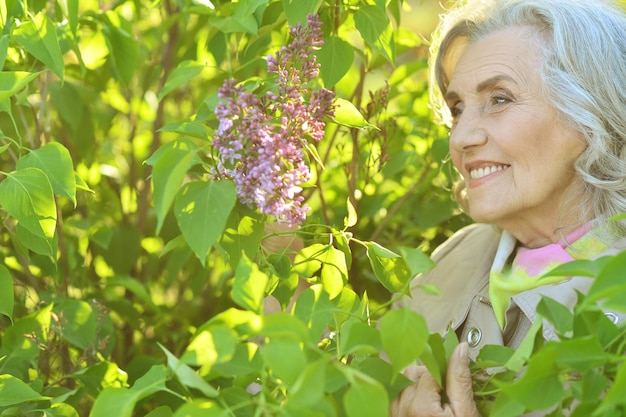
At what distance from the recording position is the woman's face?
1.46 m

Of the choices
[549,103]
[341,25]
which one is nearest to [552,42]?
[549,103]

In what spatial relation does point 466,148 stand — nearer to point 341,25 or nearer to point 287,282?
point 341,25

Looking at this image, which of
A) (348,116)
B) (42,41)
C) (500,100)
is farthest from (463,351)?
(42,41)

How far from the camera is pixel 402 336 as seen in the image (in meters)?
0.84

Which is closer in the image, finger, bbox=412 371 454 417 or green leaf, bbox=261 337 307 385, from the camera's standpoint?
green leaf, bbox=261 337 307 385

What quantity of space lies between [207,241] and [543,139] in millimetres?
736

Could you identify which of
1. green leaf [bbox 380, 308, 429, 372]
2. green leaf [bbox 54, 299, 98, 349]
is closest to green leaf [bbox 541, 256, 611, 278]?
green leaf [bbox 380, 308, 429, 372]

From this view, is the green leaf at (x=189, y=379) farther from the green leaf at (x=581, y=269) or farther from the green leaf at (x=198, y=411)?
the green leaf at (x=581, y=269)

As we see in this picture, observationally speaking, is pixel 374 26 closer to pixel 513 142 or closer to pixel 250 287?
pixel 513 142

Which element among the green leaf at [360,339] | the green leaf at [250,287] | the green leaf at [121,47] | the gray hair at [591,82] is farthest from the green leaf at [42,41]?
the gray hair at [591,82]

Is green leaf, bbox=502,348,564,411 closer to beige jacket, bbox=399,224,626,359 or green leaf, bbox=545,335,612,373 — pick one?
green leaf, bbox=545,335,612,373

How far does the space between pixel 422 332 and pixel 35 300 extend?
112 centimetres

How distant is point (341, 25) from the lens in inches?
56.5

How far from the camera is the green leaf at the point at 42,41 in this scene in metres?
1.18
